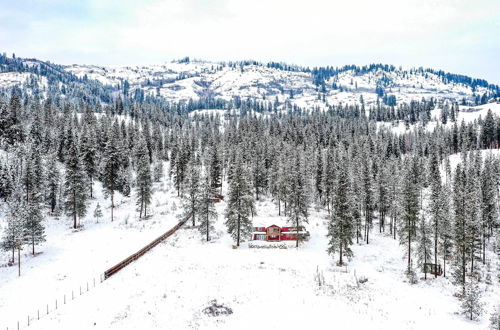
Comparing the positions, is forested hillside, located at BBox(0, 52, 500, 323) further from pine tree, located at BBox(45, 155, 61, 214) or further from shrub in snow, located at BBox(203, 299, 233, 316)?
shrub in snow, located at BBox(203, 299, 233, 316)

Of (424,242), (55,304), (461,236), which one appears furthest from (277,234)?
(55,304)

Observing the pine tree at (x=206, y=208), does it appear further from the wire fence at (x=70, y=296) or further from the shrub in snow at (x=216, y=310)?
the shrub in snow at (x=216, y=310)

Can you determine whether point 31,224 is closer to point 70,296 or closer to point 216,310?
point 70,296

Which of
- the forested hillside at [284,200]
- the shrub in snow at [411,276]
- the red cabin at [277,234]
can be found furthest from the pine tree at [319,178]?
the shrub in snow at [411,276]

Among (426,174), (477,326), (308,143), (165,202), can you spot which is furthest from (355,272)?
(308,143)

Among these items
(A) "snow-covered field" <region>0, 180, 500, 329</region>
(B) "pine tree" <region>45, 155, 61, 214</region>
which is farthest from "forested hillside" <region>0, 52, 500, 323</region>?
(A) "snow-covered field" <region>0, 180, 500, 329</region>

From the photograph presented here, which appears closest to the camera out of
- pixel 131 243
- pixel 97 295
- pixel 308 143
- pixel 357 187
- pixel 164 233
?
pixel 97 295

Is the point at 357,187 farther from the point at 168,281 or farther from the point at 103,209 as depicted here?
the point at 103,209
